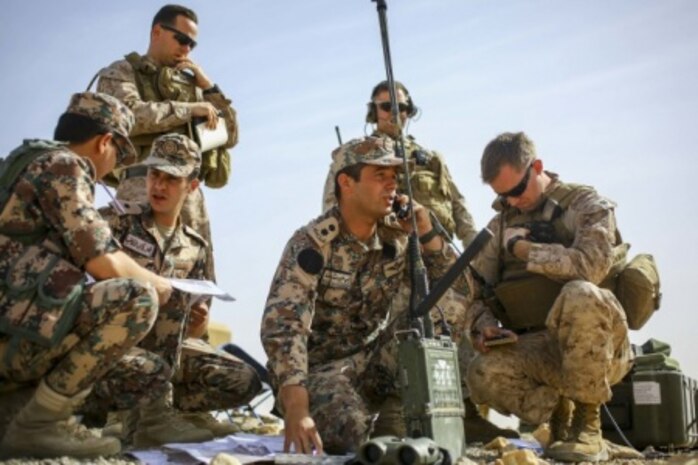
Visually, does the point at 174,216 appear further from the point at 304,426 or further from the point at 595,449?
the point at 595,449

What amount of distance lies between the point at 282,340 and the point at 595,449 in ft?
6.96

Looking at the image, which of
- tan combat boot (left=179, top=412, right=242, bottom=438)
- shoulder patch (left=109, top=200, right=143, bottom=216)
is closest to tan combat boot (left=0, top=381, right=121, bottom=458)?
tan combat boot (left=179, top=412, right=242, bottom=438)

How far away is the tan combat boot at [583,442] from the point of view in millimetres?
6043

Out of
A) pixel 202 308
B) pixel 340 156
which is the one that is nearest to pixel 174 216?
pixel 202 308

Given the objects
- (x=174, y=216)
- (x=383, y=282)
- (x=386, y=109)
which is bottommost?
(x=383, y=282)

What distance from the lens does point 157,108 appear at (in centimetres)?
712

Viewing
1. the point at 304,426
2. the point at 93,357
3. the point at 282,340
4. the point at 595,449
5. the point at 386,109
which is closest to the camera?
the point at 93,357

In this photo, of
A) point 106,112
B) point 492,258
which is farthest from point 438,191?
point 106,112

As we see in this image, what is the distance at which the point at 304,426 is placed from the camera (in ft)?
16.4

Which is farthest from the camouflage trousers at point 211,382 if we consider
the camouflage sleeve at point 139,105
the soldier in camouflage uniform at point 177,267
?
the camouflage sleeve at point 139,105

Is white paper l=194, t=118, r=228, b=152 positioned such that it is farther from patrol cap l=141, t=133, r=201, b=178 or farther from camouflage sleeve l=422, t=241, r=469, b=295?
camouflage sleeve l=422, t=241, r=469, b=295

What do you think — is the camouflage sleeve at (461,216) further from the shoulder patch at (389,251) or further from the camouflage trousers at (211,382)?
the camouflage trousers at (211,382)

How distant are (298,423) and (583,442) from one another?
206 cm

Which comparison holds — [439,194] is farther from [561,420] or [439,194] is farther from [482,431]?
[561,420]
